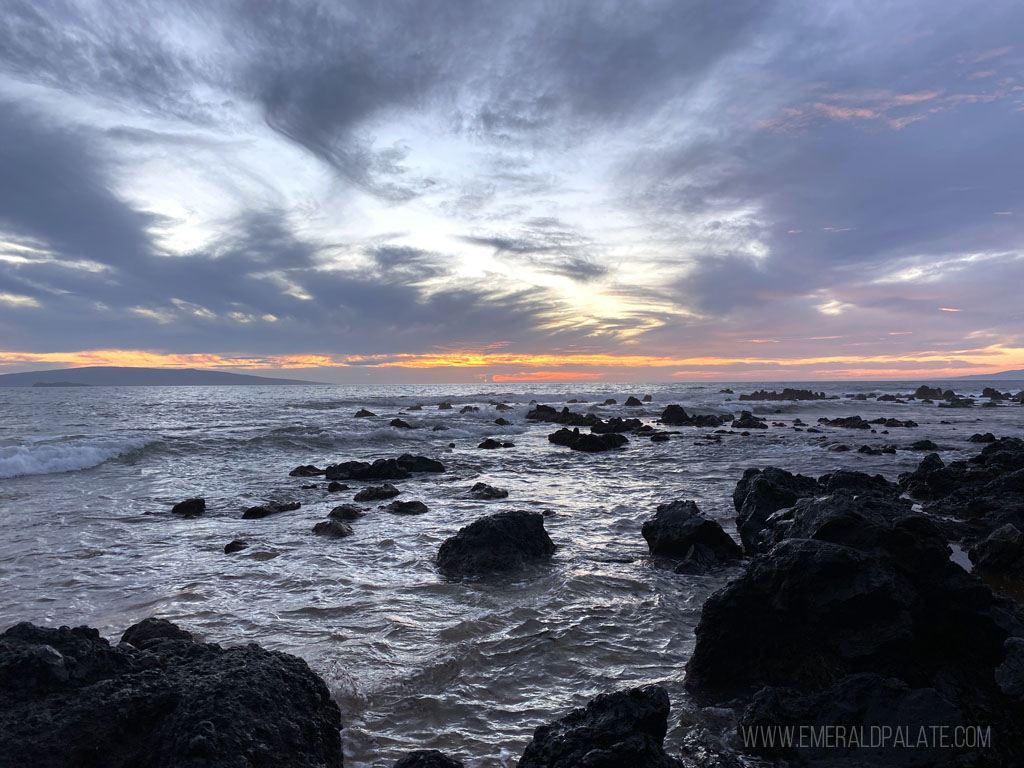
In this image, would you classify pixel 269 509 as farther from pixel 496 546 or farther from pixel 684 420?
pixel 684 420

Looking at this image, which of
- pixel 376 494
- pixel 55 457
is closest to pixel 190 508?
pixel 376 494

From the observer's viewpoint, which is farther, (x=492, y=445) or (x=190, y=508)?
(x=492, y=445)

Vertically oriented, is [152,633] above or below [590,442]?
above

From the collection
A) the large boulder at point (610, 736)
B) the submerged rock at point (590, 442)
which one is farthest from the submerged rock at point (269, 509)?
the submerged rock at point (590, 442)

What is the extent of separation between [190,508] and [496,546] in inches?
303

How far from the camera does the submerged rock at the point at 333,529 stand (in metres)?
9.52

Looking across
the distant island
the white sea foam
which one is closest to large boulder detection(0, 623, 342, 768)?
the white sea foam

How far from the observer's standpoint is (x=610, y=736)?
2955 millimetres

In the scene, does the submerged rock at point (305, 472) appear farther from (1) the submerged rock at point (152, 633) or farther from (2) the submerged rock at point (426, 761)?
(2) the submerged rock at point (426, 761)

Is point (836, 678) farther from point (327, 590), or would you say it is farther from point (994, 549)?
point (327, 590)

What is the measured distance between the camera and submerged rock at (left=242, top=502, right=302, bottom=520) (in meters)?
11.1

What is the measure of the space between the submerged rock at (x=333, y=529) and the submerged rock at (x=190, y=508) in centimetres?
349

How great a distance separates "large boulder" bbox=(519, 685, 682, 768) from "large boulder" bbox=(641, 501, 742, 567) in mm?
4661

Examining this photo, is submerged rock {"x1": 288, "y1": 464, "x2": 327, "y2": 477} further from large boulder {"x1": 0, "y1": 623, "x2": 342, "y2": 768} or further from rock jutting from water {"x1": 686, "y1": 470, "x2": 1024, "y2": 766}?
rock jutting from water {"x1": 686, "y1": 470, "x2": 1024, "y2": 766}
